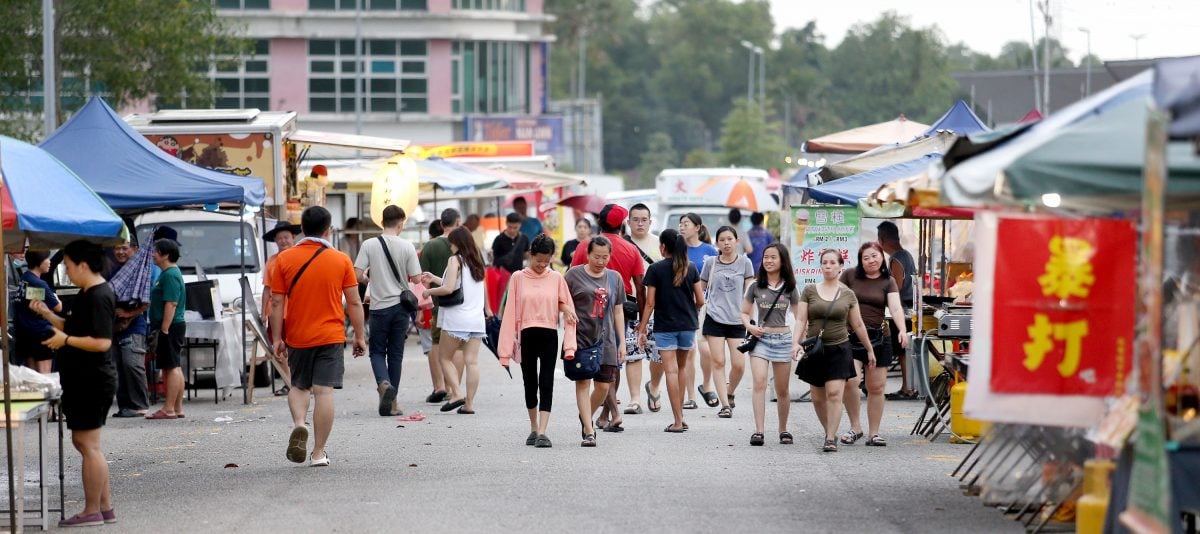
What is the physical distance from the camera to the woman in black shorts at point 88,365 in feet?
30.7

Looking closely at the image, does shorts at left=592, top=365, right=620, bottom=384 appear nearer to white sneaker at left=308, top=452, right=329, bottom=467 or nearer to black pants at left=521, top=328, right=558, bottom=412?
black pants at left=521, top=328, right=558, bottom=412

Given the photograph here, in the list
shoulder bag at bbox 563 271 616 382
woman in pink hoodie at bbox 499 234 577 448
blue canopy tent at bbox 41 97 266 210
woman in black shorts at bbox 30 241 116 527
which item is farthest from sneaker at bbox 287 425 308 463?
blue canopy tent at bbox 41 97 266 210

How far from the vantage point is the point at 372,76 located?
201 feet

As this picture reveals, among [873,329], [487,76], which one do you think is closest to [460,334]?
[873,329]

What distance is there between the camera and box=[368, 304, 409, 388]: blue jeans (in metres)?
15.2

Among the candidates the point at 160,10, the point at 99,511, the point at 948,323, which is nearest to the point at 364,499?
the point at 99,511

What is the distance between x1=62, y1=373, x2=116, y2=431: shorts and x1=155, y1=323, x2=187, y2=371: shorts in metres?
6.24

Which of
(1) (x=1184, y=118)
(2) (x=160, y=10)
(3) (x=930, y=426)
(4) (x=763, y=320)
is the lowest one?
(3) (x=930, y=426)

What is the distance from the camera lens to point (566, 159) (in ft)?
289

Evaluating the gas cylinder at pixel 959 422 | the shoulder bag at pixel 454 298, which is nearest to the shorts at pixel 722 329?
the shoulder bag at pixel 454 298

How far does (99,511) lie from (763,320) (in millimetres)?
5819

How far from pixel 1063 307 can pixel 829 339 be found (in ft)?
16.0

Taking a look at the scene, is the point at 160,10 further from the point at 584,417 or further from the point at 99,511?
the point at 99,511

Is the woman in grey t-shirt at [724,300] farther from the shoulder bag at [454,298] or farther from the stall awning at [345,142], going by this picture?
the stall awning at [345,142]
